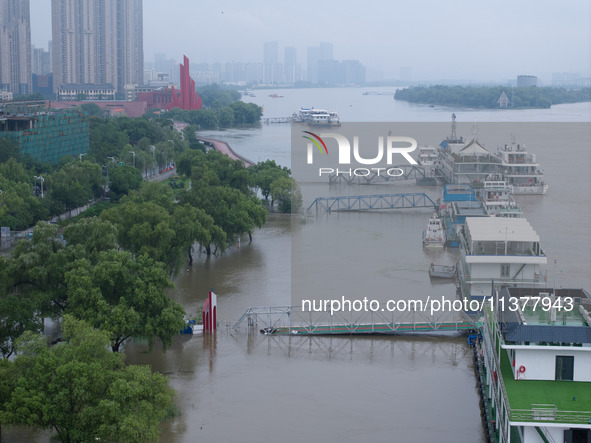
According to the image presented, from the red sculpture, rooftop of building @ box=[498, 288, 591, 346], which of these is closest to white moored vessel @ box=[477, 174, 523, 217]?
rooftop of building @ box=[498, 288, 591, 346]

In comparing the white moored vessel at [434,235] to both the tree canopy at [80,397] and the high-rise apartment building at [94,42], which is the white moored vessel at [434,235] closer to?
the tree canopy at [80,397]

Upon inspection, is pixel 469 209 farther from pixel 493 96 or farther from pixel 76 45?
pixel 76 45

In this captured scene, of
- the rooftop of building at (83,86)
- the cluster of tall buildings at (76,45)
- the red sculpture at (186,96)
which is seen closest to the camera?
the red sculpture at (186,96)

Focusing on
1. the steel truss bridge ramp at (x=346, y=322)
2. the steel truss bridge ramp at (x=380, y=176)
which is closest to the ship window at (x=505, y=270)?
the steel truss bridge ramp at (x=346, y=322)

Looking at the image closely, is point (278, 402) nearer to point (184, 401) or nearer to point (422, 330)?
point (184, 401)

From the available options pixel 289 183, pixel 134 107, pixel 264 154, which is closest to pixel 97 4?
pixel 134 107

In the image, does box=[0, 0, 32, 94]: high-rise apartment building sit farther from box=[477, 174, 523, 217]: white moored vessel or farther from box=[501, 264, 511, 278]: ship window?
box=[501, 264, 511, 278]: ship window

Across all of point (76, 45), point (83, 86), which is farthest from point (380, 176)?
point (76, 45)
